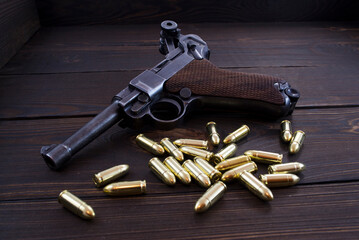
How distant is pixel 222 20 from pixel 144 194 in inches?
66.1

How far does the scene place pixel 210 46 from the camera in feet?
6.65

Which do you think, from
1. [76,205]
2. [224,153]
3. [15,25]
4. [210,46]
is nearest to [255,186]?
[224,153]

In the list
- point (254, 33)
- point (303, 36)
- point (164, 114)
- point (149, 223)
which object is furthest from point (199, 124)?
point (303, 36)

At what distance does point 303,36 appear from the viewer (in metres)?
2.17

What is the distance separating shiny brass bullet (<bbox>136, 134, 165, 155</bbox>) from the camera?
123 cm

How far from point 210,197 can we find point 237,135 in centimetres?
36

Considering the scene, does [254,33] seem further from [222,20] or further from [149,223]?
[149,223]

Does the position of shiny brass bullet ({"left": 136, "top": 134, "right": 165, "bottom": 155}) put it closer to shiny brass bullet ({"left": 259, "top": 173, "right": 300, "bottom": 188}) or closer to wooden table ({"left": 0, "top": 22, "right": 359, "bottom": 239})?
wooden table ({"left": 0, "top": 22, "right": 359, "bottom": 239})

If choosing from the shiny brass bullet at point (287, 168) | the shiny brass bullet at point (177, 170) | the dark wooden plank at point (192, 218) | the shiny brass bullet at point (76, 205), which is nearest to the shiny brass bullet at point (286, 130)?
the shiny brass bullet at point (287, 168)

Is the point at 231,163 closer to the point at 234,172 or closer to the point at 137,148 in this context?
the point at 234,172

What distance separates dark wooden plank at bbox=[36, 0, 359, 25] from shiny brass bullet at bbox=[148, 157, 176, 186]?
1.44 m

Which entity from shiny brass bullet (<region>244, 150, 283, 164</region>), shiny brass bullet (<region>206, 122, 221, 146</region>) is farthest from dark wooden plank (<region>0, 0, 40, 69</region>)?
shiny brass bullet (<region>244, 150, 283, 164</region>)

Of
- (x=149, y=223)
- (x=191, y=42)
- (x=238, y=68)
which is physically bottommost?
(x=149, y=223)

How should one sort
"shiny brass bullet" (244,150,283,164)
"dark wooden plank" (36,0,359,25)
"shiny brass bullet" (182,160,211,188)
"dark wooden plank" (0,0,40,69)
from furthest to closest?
"dark wooden plank" (36,0,359,25) → "dark wooden plank" (0,0,40,69) → "shiny brass bullet" (244,150,283,164) → "shiny brass bullet" (182,160,211,188)
